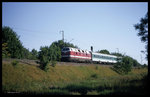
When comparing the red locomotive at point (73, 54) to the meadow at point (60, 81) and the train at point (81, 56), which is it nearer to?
the train at point (81, 56)

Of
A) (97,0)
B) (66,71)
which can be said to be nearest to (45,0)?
(97,0)

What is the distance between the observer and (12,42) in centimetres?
3475

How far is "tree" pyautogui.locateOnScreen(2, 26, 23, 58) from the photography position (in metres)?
33.6

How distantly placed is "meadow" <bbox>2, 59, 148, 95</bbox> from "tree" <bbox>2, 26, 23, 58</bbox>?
45.0 ft

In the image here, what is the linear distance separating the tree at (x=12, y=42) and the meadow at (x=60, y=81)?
45.0ft

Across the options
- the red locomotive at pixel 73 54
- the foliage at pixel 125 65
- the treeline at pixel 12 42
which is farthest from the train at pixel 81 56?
the treeline at pixel 12 42

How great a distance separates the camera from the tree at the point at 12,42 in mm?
33625

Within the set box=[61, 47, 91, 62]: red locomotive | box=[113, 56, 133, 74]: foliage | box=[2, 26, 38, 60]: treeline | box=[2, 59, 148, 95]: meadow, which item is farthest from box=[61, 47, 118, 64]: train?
box=[2, 26, 38, 60]: treeline

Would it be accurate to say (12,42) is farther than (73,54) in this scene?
Yes

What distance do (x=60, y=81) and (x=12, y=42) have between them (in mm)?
20380

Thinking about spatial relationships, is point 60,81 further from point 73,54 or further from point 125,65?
point 125,65

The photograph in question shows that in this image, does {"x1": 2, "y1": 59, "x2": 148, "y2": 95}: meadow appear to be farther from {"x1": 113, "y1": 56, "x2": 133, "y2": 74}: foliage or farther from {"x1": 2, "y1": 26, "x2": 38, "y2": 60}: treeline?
{"x1": 2, "y1": 26, "x2": 38, "y2": 60}: treeline

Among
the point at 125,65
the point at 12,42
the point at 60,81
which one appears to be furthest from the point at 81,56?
the point at 12,42

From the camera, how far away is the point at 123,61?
121 feet
